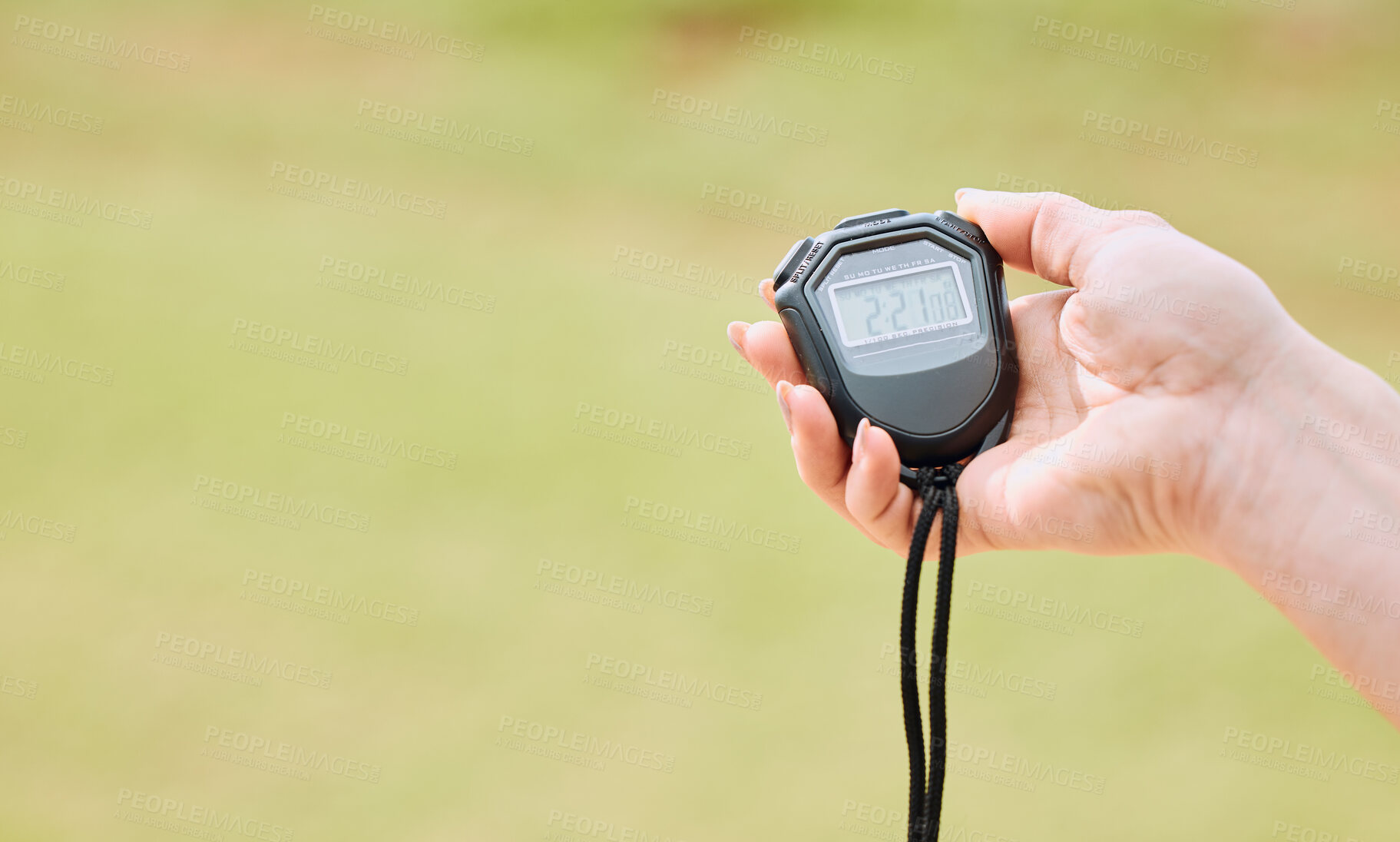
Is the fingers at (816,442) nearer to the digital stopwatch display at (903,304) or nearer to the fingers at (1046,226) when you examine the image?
the digital stopwatch display at (903,304)

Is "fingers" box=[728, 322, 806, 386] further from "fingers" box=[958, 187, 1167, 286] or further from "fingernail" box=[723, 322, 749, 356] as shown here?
"fingers" box=[958, 187, 1167, 286]

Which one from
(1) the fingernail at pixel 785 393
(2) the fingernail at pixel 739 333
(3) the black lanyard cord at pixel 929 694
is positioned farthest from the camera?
(2) the fingernail at pixel 739 333

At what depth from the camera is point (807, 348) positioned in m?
1.34

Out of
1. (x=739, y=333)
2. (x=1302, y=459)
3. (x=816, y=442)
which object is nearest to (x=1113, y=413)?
(x=1302, y=459)

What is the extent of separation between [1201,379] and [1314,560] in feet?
0.79

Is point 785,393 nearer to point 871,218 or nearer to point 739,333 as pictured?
point 739,333

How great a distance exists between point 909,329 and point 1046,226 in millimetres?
224

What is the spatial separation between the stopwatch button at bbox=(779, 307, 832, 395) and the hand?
1.2 inches

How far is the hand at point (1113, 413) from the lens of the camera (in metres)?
1.23

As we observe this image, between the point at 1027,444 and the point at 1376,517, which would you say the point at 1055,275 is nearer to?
the point at 1027,444

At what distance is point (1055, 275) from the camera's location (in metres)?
1.36

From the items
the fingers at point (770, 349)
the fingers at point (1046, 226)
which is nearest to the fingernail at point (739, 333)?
the fingers at point (770, 349)

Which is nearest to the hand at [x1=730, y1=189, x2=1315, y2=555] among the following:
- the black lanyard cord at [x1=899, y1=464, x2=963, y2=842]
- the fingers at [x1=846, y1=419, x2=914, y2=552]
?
the fingers at [x1=846, y1=419, x2=914, y2=552]

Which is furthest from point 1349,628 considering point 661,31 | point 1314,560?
point 661,31
